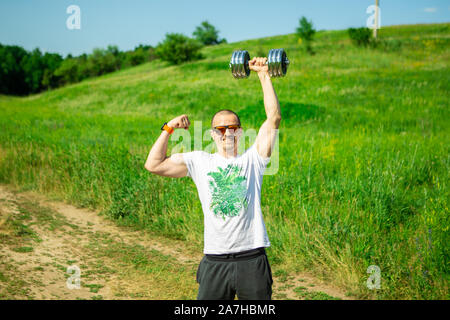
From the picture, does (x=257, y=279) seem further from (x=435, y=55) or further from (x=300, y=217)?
(x=435, y=55)

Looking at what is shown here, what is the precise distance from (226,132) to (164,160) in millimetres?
538

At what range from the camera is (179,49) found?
5588 centimetres

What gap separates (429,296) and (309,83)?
22.3m

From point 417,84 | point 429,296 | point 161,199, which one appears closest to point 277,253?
point 429,296

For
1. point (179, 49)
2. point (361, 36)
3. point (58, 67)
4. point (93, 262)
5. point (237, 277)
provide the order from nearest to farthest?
point (237, 277)
point (93, 262)
point (361, 36)
point (179, 49)
point (58, 67)

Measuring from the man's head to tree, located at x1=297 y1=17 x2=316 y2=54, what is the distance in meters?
38.9

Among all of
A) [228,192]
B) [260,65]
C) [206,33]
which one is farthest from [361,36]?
[206,33]

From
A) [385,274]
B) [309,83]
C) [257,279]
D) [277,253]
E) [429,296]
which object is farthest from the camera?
[309,83]

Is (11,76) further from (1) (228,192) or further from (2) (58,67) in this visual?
(1) (228,192)

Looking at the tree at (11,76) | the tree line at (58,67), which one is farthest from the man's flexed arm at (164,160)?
the tree at (11,76)

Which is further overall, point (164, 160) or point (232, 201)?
point (164, 160)

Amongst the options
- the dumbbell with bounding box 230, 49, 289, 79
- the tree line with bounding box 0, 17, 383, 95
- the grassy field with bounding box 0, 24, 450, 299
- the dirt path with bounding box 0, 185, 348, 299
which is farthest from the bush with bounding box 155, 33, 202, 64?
the dumbbell with bounding box 230, 49, 289, 79

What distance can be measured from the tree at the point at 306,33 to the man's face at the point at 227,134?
38929mm

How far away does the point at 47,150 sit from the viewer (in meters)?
10.7
